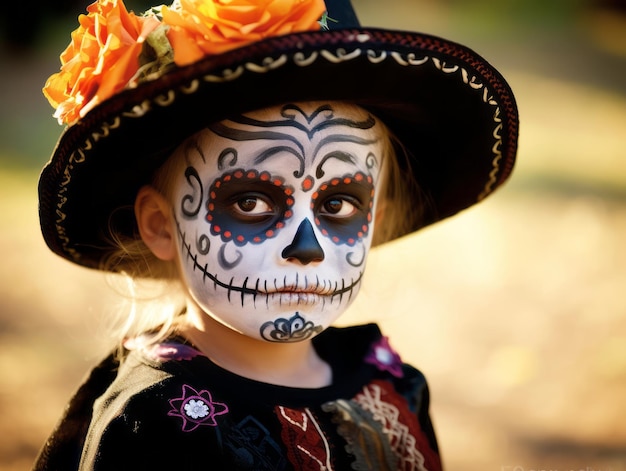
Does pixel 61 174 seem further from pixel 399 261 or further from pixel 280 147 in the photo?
pixel 399 261

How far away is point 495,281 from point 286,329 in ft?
11.0

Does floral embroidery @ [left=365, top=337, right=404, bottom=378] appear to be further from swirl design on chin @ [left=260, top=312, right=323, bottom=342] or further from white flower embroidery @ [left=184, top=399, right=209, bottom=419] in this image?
white flower embroidery @ [left=184, top=399, right=209, bottom=419]

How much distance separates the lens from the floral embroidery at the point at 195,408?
1846 millimetres

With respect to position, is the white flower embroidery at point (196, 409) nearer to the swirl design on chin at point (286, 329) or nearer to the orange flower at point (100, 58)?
the swirl design on chin at point (286, 329)

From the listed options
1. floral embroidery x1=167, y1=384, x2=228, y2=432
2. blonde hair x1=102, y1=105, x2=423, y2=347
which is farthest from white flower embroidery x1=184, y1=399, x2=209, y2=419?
blonde hair x1=102, y1=105, x2=423, y2=347

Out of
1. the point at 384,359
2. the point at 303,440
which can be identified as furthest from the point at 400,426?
the point at 303,440

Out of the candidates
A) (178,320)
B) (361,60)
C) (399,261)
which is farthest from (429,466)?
(399,261)

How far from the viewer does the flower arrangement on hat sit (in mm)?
1706

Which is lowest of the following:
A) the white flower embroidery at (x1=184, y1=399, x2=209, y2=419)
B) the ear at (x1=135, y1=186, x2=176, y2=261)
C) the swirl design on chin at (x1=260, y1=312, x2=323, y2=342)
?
the white flower embroidery at (x1=184, y1=399, x2=209, y2=419)

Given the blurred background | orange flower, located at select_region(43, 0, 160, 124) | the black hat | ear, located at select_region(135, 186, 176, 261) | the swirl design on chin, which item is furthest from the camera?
the blurred background

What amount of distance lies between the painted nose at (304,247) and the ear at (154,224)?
→ 1.34 feet

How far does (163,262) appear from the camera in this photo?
229 cm

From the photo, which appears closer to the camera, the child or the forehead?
the child

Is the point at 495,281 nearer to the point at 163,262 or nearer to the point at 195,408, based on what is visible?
the point at 163,262
